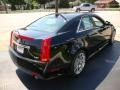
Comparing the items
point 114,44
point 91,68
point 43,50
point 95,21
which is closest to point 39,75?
point 43,50

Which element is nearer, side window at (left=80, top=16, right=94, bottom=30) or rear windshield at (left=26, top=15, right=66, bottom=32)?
rear windshield at (left=26, top=15, right=66, bottom=32)

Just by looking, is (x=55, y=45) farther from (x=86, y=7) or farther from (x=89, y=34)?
(x=86, y=7)

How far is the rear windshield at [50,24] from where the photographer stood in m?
5.38

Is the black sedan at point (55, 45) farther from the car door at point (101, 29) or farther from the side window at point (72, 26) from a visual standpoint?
the car door at point (101, 29)

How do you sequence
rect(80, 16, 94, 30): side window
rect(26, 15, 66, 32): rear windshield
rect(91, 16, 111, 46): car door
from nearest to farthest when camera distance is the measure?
rect(26, 15, 66, 32): rear windshield, rect(80, 16, 94, 30): side window, rect(91, 16, 111, 46): car door

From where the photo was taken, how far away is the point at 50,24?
5.65m

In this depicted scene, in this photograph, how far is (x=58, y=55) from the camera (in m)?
4.70

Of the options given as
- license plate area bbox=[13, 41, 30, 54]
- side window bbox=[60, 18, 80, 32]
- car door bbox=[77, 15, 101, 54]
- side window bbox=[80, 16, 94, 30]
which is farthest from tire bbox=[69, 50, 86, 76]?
license plate area bbox=[13, 41, 30, 54]

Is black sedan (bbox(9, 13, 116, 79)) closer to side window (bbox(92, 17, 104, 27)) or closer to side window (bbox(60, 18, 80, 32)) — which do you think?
side window (bbox(60, 18, 80, 32))

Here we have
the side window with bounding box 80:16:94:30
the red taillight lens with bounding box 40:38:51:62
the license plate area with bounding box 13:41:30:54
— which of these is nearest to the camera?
the red taillight lens with bounding box 40:38:51:62

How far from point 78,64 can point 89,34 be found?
3.13 ft

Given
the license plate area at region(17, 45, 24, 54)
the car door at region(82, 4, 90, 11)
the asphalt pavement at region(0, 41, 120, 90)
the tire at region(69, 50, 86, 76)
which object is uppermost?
the license plate area at region(17, 45, 24, 54)

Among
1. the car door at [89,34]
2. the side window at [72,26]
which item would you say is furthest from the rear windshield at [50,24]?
the car door at [89,34]

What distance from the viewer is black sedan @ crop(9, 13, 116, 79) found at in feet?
15.0
